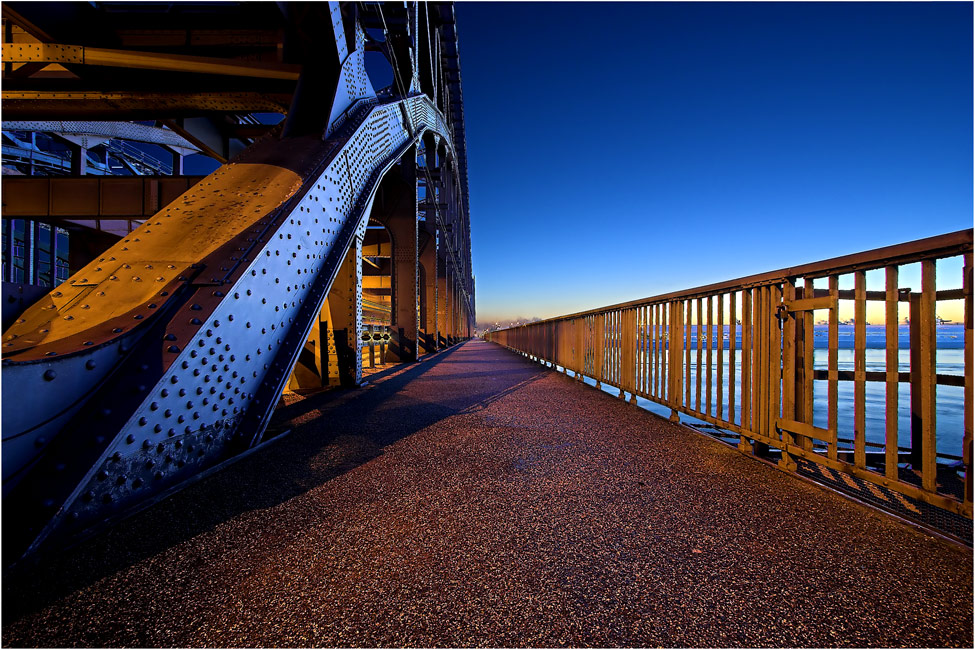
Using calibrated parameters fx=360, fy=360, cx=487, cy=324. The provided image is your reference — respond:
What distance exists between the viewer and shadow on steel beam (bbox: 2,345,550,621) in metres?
1.39

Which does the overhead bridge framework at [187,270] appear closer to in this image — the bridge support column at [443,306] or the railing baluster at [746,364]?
the railing baluster at [746,364]

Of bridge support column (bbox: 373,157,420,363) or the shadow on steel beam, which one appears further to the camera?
bridge support column (bbox: 373,157,420,363)

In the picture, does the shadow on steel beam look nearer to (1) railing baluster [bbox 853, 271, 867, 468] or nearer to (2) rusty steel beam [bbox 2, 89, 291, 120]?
(1) railing baluster [bbox 853, 271, 867, 468]

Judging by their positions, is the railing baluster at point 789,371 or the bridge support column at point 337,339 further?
the bridge support column at point 337,339

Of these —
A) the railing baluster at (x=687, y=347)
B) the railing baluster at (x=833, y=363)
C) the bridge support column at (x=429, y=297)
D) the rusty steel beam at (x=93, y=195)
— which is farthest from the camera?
the bridge support column at (x=429, y=297)

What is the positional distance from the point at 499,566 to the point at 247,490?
5.30ft

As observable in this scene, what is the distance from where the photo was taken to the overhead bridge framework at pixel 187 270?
1.71 metres

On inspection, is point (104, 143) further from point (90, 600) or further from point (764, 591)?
point (764, 591)

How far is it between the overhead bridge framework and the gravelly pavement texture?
13.1 inches

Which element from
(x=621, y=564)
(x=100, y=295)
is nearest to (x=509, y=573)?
(x=621, y=564)

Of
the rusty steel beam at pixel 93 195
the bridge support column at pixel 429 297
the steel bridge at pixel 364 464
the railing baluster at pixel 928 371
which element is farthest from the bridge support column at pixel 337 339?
the bridge support column at pixel 429 297

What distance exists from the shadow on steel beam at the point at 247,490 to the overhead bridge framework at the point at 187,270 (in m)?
0.15

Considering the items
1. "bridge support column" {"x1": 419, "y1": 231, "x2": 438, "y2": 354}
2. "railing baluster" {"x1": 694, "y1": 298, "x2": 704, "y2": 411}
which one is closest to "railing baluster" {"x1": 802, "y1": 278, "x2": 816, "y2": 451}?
"railing baluster" {"x1": 694, "y1": 298, "x2": 704, "y2": 411}

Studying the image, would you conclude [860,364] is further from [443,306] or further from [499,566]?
[443,306]
